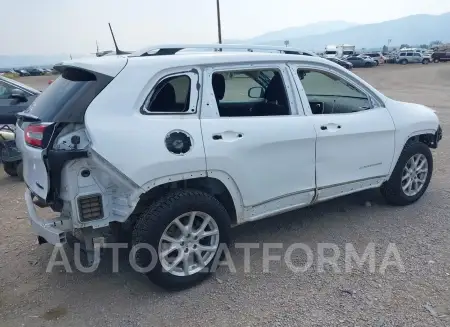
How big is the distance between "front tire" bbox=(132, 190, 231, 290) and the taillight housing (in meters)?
0.91

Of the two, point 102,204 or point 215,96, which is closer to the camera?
point 102,204

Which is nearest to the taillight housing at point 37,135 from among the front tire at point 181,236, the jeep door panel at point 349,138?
the front tire at point 181,236

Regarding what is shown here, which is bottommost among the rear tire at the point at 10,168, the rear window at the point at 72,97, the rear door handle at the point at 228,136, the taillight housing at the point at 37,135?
the rear tire at the point at 10,168

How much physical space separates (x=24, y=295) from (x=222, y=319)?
5.49 feet

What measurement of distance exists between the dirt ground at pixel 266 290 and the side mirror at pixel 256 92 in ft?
4.62

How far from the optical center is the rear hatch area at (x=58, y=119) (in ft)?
9.53

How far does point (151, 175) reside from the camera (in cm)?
297

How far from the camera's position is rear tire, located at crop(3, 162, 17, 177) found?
664 cm

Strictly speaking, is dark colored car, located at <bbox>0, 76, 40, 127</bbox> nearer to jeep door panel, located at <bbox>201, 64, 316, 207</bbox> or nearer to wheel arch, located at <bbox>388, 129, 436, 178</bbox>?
jeep door panel, located at <bbox>201, 64, 316, 207</bbox>

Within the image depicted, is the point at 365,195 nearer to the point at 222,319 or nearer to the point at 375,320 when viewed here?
the point at 375,320

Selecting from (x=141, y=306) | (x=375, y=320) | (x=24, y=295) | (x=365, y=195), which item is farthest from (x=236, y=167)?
(x=365, y=195)

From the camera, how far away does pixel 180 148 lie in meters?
3.08

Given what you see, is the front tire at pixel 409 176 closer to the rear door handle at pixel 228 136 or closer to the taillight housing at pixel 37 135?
the rear door handle at pixel 228 136

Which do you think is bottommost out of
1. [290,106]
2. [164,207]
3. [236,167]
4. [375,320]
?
[375,320]
